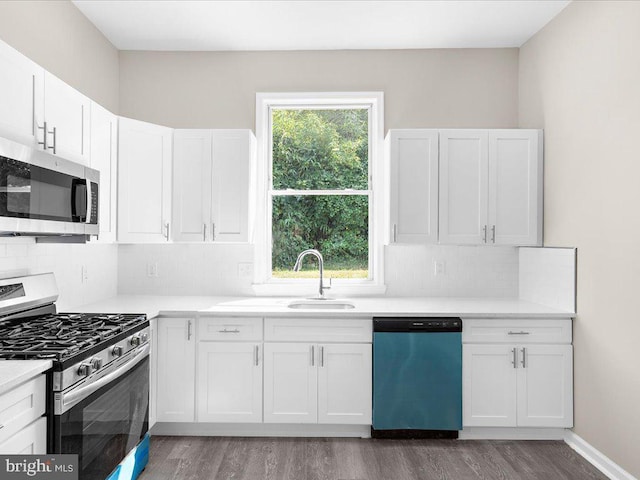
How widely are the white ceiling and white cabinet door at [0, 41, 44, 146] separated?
1270 millimetres

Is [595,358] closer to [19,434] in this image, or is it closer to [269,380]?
[269,380]

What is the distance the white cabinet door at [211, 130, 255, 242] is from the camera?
3465 millimetres

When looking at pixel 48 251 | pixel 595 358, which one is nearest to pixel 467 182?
pixel 595 358

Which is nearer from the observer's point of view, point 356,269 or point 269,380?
point 269,380

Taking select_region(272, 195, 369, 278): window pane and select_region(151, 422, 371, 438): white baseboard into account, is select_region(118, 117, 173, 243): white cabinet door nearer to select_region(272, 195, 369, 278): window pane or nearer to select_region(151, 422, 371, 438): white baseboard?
select_region(272, 195, 369, 278): window pane

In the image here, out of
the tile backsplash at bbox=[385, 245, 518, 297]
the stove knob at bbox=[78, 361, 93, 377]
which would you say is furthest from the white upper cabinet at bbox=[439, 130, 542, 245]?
the stove knob at bbox=[78, 361, 93, 377]

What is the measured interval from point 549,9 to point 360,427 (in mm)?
3080

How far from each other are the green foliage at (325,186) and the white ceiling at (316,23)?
1.98ft

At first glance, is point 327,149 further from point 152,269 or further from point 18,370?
point 18,370

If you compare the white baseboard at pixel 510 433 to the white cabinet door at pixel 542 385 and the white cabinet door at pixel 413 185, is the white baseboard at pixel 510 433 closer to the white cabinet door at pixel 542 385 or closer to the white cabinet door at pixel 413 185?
the white cabinet door at pixel 542 385

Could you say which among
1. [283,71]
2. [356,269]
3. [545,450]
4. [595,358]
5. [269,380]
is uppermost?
[283,71]

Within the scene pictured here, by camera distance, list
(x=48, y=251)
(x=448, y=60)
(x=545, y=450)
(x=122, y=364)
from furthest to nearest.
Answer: (x=448, y=60) < (x=545, y=450) < (x=48, y=251) < (x=122, y=364)

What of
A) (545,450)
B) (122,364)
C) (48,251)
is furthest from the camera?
(545,450)

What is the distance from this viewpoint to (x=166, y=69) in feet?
12.7
